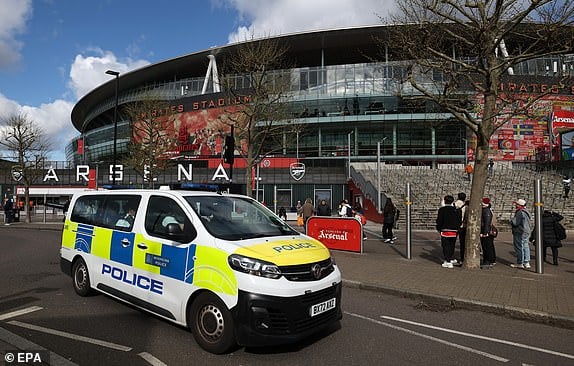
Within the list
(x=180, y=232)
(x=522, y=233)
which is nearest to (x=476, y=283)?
(x=522, y=233)

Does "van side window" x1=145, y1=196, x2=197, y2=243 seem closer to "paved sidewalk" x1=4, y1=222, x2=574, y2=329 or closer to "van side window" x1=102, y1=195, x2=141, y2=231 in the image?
"van side window" x1=102, y1=195, x2=141, y2=231

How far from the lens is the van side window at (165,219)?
15.0 ft

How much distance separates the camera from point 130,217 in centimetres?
547

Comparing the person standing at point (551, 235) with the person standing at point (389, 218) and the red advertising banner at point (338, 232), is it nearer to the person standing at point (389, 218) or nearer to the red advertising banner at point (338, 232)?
the red advertising banner at point (338, 232)

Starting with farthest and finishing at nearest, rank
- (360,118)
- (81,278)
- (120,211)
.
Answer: (360,118) < (81,278) < (120,211)

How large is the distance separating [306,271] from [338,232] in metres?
8.36

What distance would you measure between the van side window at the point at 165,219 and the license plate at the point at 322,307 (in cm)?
156

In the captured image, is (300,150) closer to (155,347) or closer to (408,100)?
(408,100)

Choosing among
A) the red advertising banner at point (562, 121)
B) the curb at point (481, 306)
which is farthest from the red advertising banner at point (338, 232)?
the red advertising banner at point (562, 121)

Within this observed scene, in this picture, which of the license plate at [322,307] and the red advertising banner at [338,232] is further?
the red advertising banner at [338,232]

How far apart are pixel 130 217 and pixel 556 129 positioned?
162 ft

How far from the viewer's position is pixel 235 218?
4980mm

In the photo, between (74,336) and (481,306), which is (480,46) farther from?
(74,336)

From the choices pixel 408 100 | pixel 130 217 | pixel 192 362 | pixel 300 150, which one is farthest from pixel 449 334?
pixel 300 150
